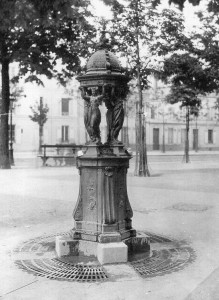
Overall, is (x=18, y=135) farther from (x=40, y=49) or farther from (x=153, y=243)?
(x=153, y=243)

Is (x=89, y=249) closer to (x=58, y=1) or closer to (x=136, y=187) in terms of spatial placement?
(x=58, y=1)

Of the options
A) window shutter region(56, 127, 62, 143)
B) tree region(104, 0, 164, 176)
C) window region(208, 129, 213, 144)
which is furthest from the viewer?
window region(208, 129, 213, 144)

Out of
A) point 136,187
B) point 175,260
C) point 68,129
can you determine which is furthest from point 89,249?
point 68,129

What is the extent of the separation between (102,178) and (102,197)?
243mm

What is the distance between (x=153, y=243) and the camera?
5957 mm

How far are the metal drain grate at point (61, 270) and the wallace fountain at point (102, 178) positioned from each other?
325 millimetres

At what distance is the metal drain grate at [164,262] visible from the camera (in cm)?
467

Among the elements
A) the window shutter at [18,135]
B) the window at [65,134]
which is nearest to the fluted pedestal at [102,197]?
the window shutter at [18,135]

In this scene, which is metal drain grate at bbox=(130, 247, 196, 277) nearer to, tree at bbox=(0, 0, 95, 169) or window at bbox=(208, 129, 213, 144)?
tree at bbox=(0, 0, 95, 169)

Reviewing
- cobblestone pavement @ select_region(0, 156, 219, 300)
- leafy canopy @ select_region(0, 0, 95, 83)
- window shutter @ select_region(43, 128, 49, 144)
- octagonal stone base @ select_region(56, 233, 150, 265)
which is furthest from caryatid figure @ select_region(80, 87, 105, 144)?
window shutter @ select_region(43, 128, 49, 144)

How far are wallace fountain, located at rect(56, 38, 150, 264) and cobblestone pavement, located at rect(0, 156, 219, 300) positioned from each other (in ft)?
1.28

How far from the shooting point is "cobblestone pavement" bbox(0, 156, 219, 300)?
4062 millimetres

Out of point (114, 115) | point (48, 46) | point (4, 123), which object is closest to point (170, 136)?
point (48, 46)

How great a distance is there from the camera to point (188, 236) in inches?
251
